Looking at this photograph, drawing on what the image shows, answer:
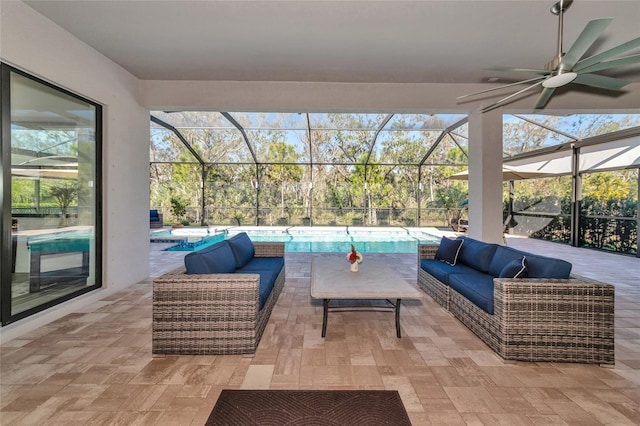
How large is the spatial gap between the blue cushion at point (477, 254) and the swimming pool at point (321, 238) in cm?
405

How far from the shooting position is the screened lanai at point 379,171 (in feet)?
25.1

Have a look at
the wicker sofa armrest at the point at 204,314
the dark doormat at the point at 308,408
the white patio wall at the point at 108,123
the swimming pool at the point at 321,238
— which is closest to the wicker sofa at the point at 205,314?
the wicker sofa armrest at the point at 204,314

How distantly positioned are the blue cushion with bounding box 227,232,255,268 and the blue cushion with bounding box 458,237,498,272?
9.18 ft

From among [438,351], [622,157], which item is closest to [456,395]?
[438,351]

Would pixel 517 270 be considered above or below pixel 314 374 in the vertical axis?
above

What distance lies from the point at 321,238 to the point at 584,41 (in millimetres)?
8519

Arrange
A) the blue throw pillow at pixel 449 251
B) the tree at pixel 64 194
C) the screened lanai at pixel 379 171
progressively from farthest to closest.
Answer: the screened lanai at pixel 379 171 < the blue throw pillow at pixel 449 251 < the tree at pixel 64 194

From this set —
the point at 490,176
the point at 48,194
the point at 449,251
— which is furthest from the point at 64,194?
the point at 490,176

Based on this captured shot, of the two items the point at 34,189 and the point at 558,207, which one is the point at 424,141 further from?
the point at 34,189

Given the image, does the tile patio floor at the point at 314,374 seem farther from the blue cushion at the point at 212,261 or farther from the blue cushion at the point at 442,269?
the blue cushion at the point at 212,261

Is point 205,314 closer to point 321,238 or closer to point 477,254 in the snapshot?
point 477,254

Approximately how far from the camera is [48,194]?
10.6 ft

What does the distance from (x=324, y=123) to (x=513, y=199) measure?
7230mm

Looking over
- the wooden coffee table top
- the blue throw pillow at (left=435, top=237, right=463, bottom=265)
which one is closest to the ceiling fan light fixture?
the blue throw pillow at (left=435, top=237, right=463, bottom=265)
